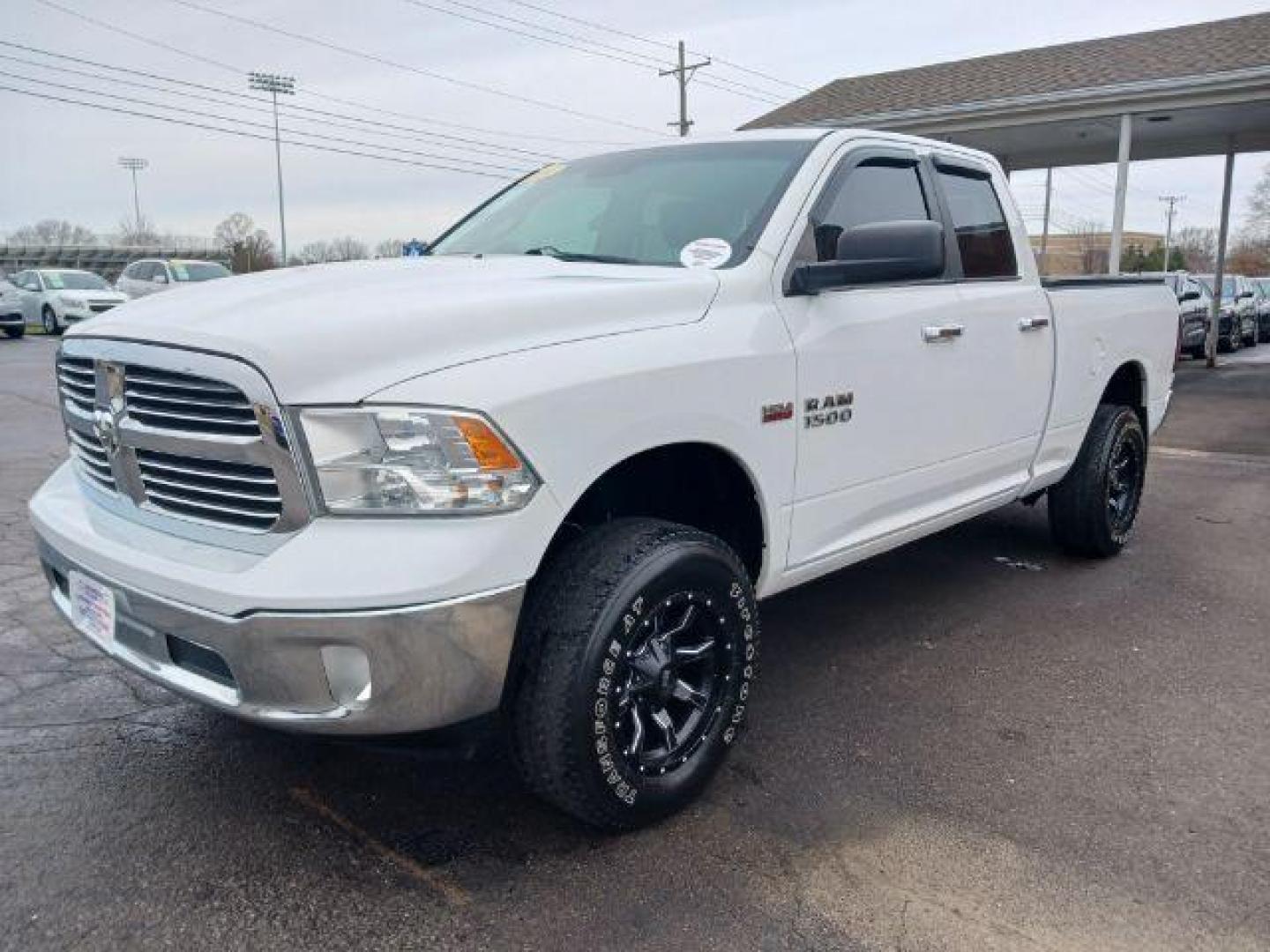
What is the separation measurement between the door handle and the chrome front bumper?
2.01 meters

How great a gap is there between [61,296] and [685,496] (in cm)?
2481

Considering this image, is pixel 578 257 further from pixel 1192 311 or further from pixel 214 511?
pixel 1192 311

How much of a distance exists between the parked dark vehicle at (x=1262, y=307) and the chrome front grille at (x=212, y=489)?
81.6ft

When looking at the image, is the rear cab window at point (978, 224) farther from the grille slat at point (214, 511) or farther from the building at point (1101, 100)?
the building at point (1101, 100)

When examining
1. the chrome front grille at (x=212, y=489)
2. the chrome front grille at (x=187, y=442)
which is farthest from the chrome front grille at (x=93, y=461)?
the chrome front grille at (x=212, y=489)

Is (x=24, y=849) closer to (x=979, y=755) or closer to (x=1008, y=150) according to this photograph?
(x=979, y=755)

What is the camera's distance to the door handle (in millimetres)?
3750

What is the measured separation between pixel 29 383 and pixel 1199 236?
96.3 meters

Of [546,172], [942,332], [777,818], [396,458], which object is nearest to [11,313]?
[546,172]

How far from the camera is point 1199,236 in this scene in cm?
8994

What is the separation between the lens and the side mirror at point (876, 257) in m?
3.15

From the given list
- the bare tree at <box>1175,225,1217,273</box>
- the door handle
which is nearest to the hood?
the door handle

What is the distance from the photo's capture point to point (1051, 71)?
1584cm

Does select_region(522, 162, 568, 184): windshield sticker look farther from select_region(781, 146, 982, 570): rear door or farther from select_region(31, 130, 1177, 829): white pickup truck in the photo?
select_region(781, 146, 982, 570): rear door
